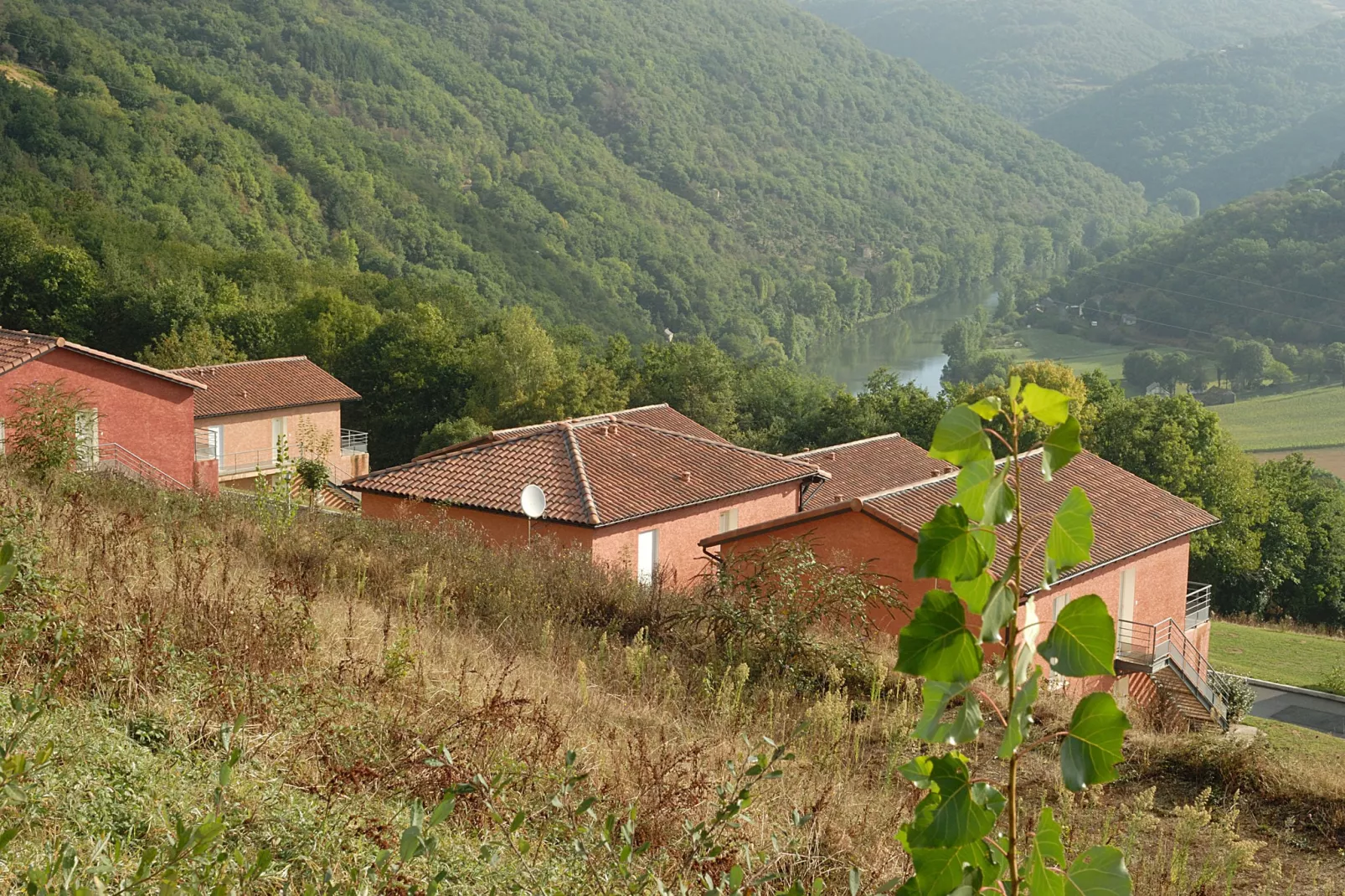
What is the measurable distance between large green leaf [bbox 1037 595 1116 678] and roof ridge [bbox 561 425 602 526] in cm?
1703

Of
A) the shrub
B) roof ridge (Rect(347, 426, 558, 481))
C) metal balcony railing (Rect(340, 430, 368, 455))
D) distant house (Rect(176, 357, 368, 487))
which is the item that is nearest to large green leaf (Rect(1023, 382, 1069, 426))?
the shrub

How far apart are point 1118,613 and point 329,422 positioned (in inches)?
→ 1078

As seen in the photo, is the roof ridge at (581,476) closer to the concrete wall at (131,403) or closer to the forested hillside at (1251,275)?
the concrete wall at (131,403)

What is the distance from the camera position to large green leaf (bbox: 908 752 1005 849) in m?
1.73

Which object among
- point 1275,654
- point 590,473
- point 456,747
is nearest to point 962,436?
point 456,747

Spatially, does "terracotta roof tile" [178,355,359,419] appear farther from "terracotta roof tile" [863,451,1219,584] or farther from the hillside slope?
"terracotta roof tile" [863,451,1219,584]

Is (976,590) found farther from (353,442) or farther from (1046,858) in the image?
(353,442)

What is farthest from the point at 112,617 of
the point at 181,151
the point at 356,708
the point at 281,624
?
the point at 181,151

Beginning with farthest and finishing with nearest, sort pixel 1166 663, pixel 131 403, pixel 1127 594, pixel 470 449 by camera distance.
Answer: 1. pixel 131 403
2. pixel 470 449
3. pixel 1127 594
4. pixel 1166 663

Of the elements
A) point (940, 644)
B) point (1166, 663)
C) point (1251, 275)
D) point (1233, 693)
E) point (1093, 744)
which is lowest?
point (1233, 693)

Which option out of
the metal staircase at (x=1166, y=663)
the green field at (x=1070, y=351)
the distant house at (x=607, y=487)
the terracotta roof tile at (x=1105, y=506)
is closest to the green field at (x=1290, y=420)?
the green field at (x=1070, y=351)

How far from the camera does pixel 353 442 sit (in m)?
43.3

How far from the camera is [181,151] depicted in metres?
85.2

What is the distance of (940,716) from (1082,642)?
0.80ft
